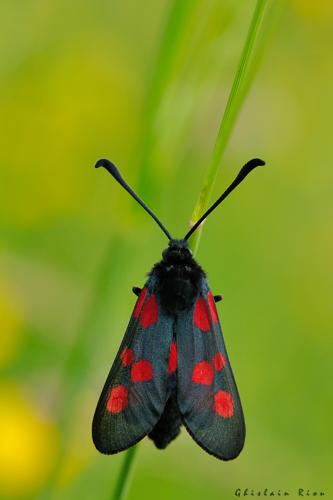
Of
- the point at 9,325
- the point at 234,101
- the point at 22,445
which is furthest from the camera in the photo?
the point at 9,325

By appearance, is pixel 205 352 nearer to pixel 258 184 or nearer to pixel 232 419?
pixel 232 419

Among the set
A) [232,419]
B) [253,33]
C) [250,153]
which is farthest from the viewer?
[250,153]

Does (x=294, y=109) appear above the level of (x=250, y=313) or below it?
above

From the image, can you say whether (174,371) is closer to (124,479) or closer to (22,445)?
(124,479)

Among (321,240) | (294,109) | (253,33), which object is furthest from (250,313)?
(253,33)

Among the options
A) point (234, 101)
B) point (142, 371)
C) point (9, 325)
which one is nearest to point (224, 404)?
point (142, 371)

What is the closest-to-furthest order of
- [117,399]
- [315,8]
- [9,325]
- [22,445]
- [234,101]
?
1. [234,101]
2. [117,399]
3. [22,445]
4. [9,325]
5. [315,8]

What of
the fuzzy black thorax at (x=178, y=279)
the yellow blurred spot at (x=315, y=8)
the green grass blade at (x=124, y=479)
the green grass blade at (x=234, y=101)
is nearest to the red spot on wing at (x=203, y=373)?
the fuzzy black thorax at (x=178, y=279)
